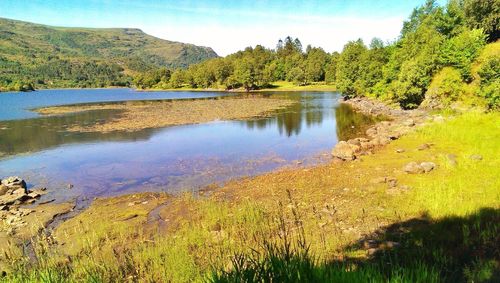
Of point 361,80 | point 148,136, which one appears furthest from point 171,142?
point 361,80

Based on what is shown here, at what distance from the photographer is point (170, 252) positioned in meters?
11.7

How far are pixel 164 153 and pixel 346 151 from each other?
59.5 ft

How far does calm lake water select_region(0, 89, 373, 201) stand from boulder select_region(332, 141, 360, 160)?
148 centimetres

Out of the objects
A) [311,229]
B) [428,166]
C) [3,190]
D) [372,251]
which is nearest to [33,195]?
[3,190]

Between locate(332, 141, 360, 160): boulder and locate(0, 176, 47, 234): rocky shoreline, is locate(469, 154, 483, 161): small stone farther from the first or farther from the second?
locate(0, 176, 47, 234): rocky shoreline

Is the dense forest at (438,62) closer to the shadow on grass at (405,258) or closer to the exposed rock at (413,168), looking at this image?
the exposed rock at (413,168)

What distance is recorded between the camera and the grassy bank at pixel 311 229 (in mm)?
7703

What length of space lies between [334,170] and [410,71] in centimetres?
3912

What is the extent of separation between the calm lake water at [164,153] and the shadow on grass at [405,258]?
49.0ft

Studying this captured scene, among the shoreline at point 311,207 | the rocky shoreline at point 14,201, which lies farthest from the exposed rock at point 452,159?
the rocky shoreline at point 14,201

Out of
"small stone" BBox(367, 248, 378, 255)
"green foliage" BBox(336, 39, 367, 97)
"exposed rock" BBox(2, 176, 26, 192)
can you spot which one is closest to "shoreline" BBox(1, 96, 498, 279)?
"small stone" BBox(367, 248, 378, 255)

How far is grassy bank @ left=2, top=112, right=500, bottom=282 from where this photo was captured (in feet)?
25.3

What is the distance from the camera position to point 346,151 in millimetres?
27578

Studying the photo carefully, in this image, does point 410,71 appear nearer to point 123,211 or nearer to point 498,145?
point 498,145
